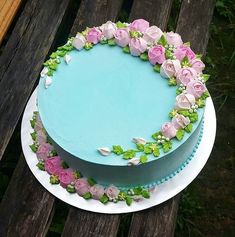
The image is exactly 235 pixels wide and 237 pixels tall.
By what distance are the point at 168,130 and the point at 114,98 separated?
225mm

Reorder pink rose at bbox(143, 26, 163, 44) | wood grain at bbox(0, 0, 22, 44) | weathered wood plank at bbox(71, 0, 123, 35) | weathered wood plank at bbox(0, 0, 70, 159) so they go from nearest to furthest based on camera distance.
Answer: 1. pink rose at bbox(143, 26, 163, 44)
2. weathered wood plank at bbox(0, 0, 70, 159)
3. wood grain at bbox(0, 0, 22, 44)
4. weathered wood plank at bbox(71, 0, 123, 35)

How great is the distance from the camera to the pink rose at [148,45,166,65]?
6.57 ft

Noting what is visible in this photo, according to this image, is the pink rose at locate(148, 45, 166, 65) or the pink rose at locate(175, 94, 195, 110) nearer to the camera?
the pink rose at locate(175, 94, 195, 110)

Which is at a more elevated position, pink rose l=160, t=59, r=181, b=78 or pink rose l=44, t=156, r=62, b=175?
pink rose l=160, t=59, r=181, b=78

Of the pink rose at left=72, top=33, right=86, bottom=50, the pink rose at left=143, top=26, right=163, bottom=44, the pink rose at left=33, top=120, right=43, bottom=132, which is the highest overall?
the pink rose at left=143, top=26, right=163, bottom=44

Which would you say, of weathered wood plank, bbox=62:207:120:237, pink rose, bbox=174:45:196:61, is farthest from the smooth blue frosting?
weathered wood plank, bbox=62:207:120:237

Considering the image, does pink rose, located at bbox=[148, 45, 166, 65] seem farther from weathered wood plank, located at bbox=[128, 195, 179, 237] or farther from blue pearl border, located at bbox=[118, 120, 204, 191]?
weathered wood plank, located at bbox=[128, 195, 179, 237]

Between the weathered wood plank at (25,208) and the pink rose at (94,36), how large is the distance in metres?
0.55

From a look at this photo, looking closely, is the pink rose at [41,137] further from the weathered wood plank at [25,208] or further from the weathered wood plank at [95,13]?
the weathered wood plank at [95,13]

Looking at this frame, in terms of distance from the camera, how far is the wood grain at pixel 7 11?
2439 millimetres

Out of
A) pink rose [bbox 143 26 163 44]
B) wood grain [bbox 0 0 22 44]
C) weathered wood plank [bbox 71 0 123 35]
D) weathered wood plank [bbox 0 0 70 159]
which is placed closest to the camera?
pink rose [bbox 143 26 163 44]

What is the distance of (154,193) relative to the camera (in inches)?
78.7

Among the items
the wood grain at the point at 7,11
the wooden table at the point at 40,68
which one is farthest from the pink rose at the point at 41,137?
the wood grain at the point at 7,11

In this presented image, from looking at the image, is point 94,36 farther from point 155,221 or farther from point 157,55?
point 155,221
